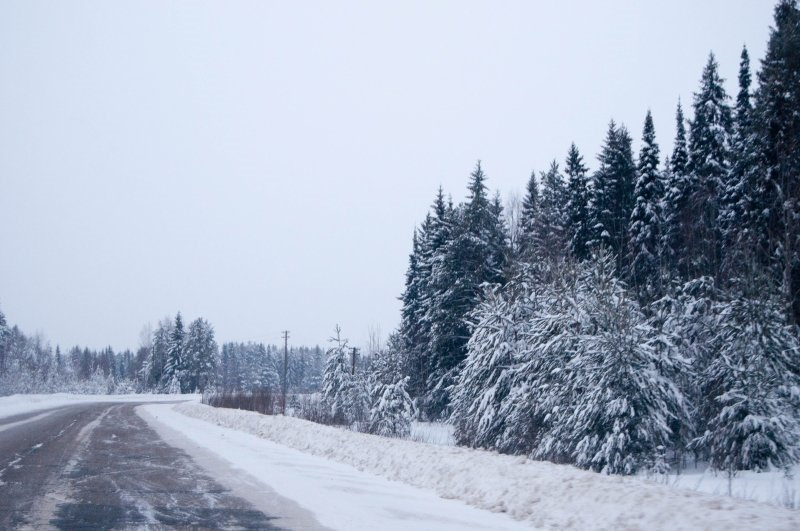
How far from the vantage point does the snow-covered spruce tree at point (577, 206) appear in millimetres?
37031

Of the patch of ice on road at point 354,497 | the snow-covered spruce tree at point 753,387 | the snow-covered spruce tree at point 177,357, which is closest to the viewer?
the patch of ice on road at point 354,497

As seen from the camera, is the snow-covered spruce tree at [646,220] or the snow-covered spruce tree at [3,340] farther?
the snow-covered spruce tree at [3,340]

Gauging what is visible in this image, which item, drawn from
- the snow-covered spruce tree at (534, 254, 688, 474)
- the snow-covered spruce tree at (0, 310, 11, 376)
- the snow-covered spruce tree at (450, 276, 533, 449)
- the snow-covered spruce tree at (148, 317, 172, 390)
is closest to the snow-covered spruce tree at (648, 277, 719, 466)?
the snow-covered spruce tree at (534, 254, 688, 474)

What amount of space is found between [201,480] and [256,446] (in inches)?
271

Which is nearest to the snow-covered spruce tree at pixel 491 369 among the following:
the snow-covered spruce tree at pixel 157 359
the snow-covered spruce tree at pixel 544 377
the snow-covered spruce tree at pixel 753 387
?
the snow-covered spruce tree at pixel 544 377

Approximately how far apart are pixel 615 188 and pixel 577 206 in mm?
2960

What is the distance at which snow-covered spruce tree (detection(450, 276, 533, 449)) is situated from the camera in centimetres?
2144

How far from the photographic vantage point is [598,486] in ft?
27.1

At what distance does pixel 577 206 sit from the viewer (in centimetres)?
3919

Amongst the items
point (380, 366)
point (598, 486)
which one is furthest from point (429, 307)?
point (598, 486)

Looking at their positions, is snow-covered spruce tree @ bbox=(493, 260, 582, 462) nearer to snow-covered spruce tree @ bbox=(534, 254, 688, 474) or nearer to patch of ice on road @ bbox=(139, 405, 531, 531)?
snow-covered spruce tree @ bbox=(534, 254, 688, 474)

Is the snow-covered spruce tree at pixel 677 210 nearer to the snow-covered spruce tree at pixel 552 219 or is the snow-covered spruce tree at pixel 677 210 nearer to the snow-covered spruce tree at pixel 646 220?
the snow-covered spruce tree at pixel 646 220

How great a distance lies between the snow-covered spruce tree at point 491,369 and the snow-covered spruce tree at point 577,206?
519 inches

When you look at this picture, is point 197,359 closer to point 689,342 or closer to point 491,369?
point 491,369
